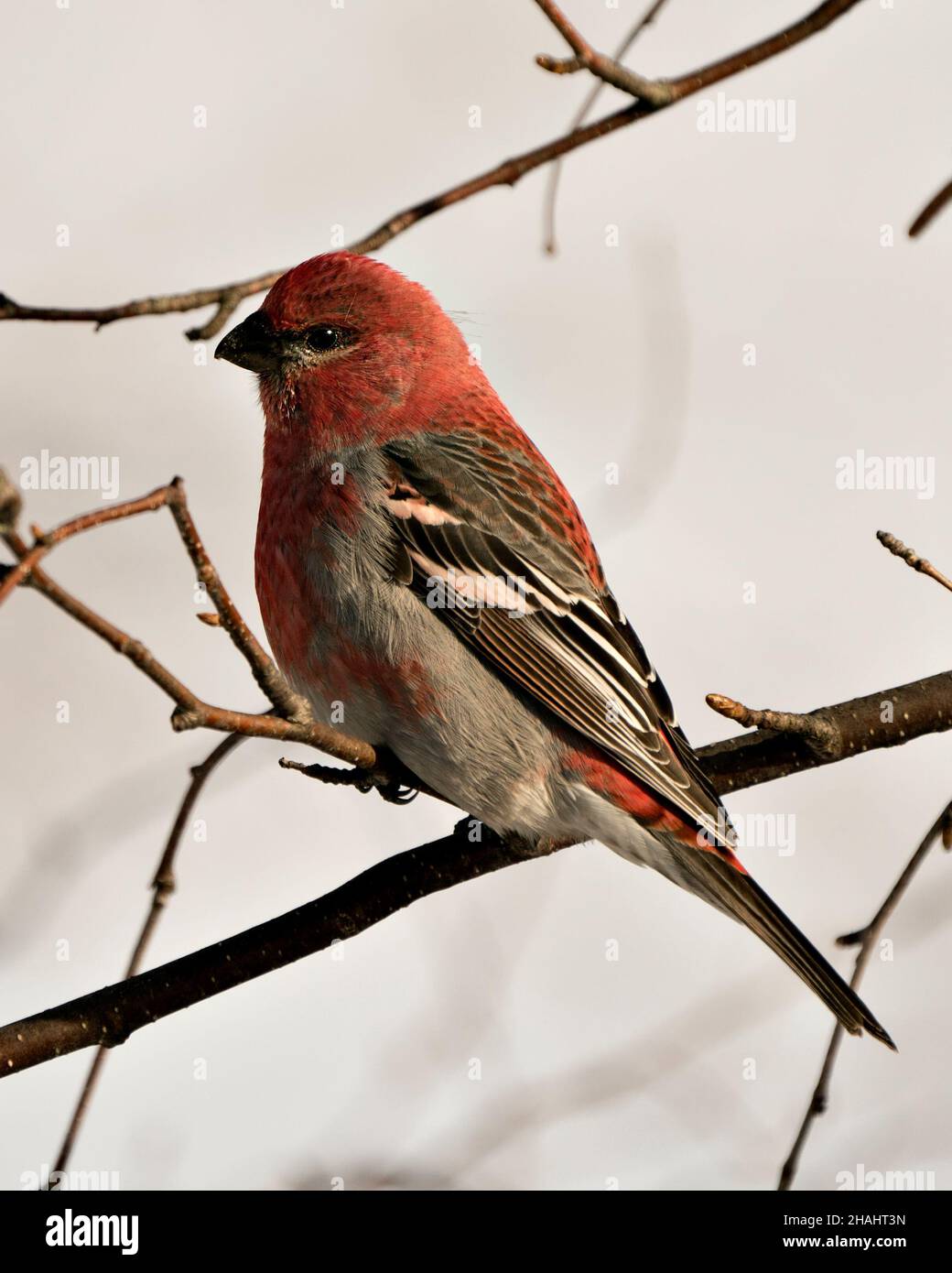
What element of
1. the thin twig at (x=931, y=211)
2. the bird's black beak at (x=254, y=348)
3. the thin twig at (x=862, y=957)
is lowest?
the thin twig at (x=862, y=957)

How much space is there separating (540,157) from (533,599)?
1459mm

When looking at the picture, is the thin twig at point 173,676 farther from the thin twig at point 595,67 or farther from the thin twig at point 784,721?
the thin twig at point 595,67

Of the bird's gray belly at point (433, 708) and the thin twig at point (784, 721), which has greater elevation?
the bird's gray belly at point (433, 708)

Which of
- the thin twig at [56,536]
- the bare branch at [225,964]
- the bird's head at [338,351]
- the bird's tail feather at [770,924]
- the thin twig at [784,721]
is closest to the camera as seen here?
the thin twig at [56,536]

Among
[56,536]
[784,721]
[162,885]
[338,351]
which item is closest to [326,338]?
[338,351]

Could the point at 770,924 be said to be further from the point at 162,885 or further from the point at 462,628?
the point at 162,885

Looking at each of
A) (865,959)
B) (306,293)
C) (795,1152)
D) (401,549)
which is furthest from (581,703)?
(306,293)

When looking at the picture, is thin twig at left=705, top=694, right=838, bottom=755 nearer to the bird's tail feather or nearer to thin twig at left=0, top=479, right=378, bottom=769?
the bird's tail feather

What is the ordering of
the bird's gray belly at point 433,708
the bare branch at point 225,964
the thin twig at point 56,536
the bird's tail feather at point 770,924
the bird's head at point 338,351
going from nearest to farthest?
the thin twig at point 56,536, the bare branch at point 225,964, the bird's tail feather at point 770,924, the bird's gray belly at point 433,708, the bird's head at point 338,351

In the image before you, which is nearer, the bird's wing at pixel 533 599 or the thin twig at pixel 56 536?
the thin twig at pixel 56 536

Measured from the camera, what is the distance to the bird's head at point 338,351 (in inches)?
183

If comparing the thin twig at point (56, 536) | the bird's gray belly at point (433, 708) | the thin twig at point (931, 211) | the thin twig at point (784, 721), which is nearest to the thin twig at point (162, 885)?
the bird's gray belly at point (433, 708)

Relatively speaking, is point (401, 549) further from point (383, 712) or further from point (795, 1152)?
point (795, 1152)

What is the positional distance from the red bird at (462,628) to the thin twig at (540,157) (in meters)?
1.07
